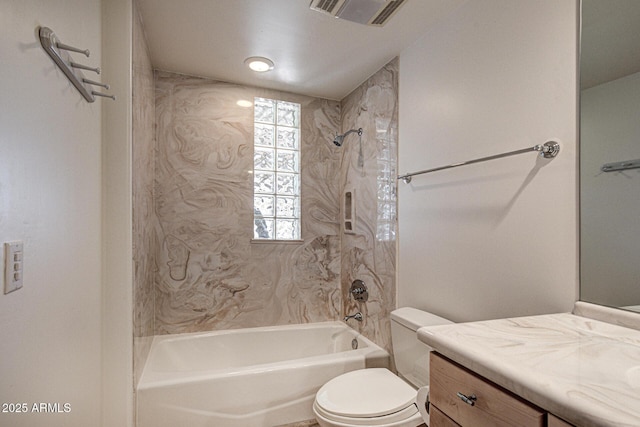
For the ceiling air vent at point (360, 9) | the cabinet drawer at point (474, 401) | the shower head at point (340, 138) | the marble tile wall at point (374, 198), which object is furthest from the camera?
the shower head at point (340, 138)

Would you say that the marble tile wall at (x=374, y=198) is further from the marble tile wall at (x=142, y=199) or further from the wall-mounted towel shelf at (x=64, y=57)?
the wall-mounted towel shelf at (x=64, y=57)

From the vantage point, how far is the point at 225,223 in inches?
100

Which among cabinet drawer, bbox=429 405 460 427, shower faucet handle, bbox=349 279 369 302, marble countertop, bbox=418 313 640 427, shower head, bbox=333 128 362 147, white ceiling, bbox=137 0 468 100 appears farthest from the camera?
shower head, bbox=333 128 362 147

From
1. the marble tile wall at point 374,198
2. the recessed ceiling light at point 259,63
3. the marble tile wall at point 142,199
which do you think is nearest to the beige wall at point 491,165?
the marble tile wall at point 374,198

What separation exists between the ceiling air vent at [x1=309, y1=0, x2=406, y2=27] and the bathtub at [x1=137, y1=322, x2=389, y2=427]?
1.93 meters

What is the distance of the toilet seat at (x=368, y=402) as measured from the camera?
142 cm

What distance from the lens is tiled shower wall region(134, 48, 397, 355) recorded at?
2.30 meters

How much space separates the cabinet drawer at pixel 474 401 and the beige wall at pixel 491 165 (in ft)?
1.93

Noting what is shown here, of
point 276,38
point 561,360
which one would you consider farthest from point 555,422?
point 276,38

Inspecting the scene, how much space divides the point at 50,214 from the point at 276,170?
1.88m

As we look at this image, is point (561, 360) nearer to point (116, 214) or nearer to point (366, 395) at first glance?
point (366, 395)

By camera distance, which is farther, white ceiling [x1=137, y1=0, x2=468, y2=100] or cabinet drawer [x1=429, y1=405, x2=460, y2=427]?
white ceiling [x1=137, y1=0, x2=468, y2=100]

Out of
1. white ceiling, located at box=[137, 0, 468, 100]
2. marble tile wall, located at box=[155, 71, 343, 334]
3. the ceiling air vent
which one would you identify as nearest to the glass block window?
marble tile wall, located at box=[155, 71, 343, 334]

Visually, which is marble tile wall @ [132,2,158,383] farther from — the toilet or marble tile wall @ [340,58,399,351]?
marble tile wall @ [340,58,399,351]
